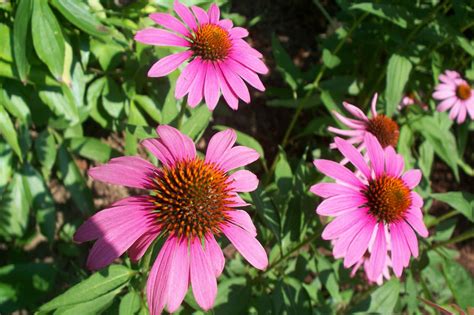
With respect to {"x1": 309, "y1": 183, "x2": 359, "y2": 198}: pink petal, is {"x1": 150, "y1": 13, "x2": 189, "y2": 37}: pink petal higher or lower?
higher

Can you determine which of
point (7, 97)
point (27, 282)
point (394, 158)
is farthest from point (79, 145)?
point (394, 158)

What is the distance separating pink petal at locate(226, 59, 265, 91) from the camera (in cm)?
127

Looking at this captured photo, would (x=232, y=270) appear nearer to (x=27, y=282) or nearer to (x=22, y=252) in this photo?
(x=27, y=282)

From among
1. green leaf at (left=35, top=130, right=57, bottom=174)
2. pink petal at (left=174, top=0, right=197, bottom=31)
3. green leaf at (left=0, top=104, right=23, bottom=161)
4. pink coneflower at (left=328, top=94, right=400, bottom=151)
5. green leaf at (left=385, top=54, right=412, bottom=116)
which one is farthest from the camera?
green leaf at (left=385, top=54, right=412, bottom=116)

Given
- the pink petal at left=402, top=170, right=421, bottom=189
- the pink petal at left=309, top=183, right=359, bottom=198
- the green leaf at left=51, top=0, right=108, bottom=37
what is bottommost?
the pink petal at left=402, top=170, right=421, bottom=189

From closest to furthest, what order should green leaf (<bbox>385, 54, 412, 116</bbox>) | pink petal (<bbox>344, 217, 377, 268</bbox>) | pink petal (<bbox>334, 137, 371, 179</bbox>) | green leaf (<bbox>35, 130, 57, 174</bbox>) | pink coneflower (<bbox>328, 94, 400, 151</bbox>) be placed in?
pink petal (<bbox>344, 217, 377, 268</bbox>), pink petal (<bbox>334, 137, 371, 179</bbox>), pink coneflower (<bbox>328, 94, 400, 151</bbox>), green leaf (<bbox>35, 130, 57, 174</bbox>), green leaf (<bbox>385, 54, 412, 116</bbox>)

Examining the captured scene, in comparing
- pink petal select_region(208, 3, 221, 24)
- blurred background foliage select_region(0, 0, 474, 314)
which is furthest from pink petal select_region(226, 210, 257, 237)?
pink petal select_region(208, 3, 221, 24)

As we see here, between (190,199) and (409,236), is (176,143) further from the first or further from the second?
(409,236)

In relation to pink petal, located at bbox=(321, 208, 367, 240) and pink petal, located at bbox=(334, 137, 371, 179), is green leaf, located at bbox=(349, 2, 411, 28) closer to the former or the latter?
pink petal, located at bbox=(334, 137, 371, 179)

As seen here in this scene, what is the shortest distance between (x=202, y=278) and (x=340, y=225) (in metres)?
0.43

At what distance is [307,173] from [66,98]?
1073 mm

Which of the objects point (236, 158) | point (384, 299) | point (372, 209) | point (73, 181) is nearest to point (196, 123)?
point (236, 158)

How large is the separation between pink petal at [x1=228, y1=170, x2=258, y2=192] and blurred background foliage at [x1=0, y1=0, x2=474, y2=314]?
0.18 m

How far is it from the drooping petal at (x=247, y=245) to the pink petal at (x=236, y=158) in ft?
0.54
